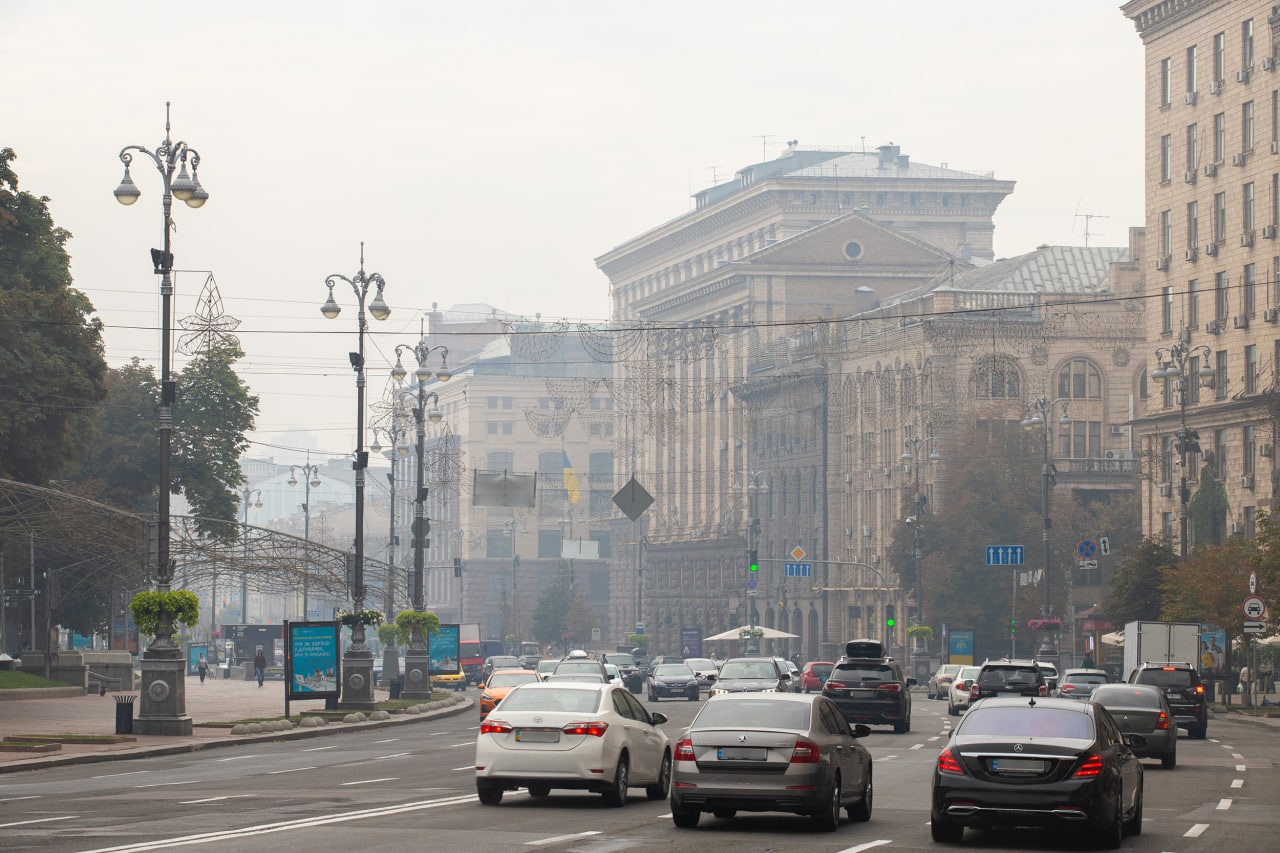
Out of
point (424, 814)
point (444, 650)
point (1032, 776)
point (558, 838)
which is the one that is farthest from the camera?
point (444, 650)

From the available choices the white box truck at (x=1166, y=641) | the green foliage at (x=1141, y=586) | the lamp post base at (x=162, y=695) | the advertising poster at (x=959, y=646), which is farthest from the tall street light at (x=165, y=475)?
the advertising poster at (x=959, y=646)

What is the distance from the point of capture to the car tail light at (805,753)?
1975 cm

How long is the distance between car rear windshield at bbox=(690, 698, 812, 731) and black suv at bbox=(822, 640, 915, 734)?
22113 millimetres

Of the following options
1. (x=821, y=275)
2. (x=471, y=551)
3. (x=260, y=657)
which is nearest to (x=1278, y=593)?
(x=260, y=657)

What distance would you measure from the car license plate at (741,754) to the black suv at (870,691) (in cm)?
2274

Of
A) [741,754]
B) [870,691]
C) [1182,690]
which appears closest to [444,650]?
[870,691]

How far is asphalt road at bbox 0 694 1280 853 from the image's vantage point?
1816cm

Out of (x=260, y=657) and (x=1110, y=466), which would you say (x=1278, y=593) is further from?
(x=1110, y=466)

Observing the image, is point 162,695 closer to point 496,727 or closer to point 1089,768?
point 496,727

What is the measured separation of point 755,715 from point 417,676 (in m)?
42.1

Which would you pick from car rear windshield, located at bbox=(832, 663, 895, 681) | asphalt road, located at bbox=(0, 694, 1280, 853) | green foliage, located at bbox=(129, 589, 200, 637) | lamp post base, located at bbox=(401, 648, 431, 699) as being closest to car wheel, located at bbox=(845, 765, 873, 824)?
asphalt road, located at bbox=(0, 694, 1280, 853)

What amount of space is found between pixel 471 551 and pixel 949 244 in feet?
187

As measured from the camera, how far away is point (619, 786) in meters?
22.9

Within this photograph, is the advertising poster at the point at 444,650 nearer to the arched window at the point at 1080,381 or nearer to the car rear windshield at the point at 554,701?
the arched window at the point at 1080,381
